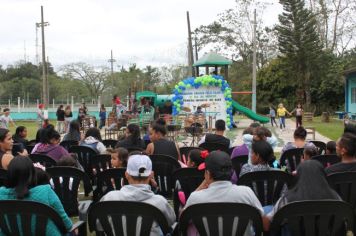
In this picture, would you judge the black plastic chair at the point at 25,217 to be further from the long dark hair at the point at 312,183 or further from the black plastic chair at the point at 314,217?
the long dark hair at the point at 312,183

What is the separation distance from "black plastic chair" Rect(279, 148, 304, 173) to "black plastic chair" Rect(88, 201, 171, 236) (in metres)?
3.77

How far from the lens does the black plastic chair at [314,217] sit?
3.30m

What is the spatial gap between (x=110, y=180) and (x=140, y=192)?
67.6 inches

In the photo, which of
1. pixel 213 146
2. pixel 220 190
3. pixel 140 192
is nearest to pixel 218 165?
pixel 220 190

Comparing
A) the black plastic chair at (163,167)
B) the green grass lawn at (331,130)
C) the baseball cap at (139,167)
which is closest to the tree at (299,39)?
the green grass lawn at (331,130)

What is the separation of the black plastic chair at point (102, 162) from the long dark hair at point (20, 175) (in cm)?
313

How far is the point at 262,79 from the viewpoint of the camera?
4550 centimetres

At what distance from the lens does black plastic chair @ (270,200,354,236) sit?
3297mm

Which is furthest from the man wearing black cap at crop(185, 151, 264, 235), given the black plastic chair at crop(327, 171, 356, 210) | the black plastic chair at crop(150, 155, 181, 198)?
the black plastic chair at crop(150, 155, 181, 198)

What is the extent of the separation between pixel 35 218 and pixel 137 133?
14.3ft

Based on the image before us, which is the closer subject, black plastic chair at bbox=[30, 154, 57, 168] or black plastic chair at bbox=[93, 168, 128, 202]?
black plastic chair at bbox=[93, 168, 128, 202]

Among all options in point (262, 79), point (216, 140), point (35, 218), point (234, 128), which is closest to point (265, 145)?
point (35, 218)

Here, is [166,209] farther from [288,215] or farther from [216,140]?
[216,140]

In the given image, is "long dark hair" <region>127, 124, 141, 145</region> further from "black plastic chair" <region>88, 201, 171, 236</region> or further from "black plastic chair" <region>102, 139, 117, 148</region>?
"black plastic chair" <region>88, 201, 171, 236</region>
